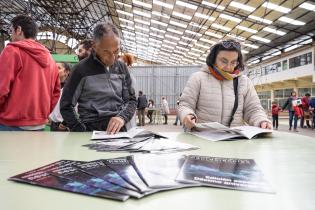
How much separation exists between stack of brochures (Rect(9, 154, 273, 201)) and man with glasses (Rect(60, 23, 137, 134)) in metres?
0.90

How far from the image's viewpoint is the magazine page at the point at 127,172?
1.75ft

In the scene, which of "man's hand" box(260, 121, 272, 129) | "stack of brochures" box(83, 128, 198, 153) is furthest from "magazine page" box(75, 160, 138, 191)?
"man's hand" box(260, 121, 272, 129)

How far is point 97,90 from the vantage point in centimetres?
168

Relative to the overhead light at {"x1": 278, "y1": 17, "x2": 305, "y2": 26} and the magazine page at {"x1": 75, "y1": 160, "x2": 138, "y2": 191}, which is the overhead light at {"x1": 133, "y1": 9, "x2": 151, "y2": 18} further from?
the magazine page at {"x1": 75, "y1": 160, "x2": 138, "y2": 191}

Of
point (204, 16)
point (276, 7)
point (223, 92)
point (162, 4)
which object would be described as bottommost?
point (223, 92)

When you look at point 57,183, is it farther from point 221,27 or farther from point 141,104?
point 221,27

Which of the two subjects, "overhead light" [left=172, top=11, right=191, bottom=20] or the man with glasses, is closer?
→ the man with glasses

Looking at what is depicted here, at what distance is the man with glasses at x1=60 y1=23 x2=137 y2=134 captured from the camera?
63.9 inches

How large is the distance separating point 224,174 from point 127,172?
0.20 metres

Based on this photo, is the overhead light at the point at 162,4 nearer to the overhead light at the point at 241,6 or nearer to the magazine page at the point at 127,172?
the overhead light at the point at 241,6

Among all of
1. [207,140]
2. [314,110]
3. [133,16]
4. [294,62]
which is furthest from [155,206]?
[294,62]

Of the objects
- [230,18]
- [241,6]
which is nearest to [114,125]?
[241,6]

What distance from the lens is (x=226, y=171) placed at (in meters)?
0.68

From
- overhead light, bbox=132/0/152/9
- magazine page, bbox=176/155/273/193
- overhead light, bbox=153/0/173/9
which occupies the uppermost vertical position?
overhead light, bbox=132/0/152/9
